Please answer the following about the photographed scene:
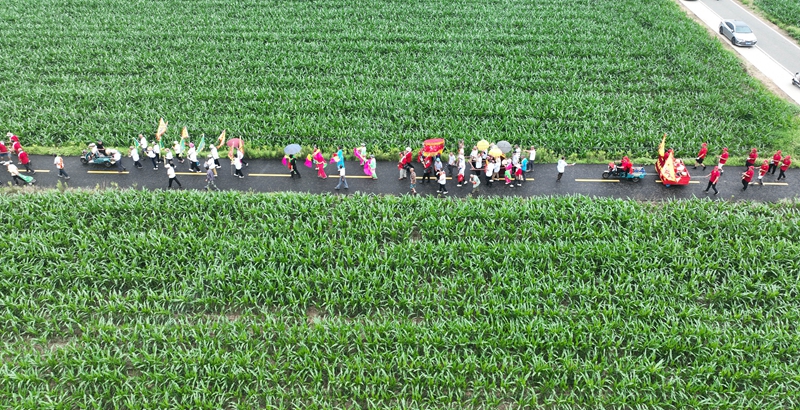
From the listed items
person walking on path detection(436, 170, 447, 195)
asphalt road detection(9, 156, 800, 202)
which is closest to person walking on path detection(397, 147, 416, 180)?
asphalt road detection(9, 156, 800, 202)

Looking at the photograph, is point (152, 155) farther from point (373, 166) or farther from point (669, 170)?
point (669, 170)

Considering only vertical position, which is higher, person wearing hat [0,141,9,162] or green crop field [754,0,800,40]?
green crop field [754,0,800,40]

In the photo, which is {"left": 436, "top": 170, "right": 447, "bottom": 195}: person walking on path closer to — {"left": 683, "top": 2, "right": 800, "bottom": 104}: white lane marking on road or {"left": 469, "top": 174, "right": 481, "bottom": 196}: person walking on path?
{"left": 469, "top": 174, "right": 481, "bottom": 196}: person walking on path

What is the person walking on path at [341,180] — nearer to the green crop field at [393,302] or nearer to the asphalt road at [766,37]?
the green crop field at [393,302]

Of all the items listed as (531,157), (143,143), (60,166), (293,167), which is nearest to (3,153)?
(60,166)

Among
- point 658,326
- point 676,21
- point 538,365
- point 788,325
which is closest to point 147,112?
point 538,365
